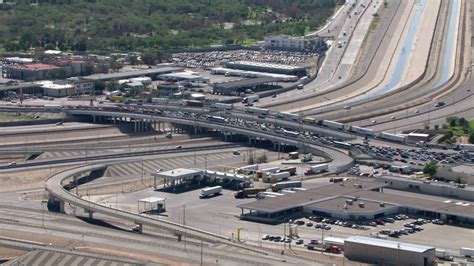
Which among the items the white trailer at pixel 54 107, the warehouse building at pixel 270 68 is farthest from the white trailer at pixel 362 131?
the warehouse building at pixel 270 68

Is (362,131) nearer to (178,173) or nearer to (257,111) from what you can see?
(257,111)

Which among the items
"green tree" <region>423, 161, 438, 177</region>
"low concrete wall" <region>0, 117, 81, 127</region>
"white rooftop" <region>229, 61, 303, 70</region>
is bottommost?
"low concrete wall" <region>0, 117, 81, 127</region>

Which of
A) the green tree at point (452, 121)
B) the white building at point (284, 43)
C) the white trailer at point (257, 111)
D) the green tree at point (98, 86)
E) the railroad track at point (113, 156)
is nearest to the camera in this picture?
the railroad track at point (113, 156)

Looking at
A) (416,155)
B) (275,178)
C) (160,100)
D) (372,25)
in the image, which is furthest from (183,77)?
(275,178)

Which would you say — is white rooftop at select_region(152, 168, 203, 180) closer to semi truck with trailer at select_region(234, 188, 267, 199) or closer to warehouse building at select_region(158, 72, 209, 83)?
semi truck with trailer at select_region(234, 188, 267, 199)

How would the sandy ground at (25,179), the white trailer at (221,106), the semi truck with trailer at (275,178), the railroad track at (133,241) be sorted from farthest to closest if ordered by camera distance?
the white trailer at (221,106), the semi truck with trailer at (275,178), the sandy ground at (25,179), the railroad track at (133,241)

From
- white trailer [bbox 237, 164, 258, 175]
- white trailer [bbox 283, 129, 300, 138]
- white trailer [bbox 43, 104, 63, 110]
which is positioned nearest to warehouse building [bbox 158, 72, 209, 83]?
white trailer [bbox 43, 104, 63, 110]

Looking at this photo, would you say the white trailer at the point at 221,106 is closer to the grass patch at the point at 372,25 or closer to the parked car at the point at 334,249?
the parked car at the point at 334,249
